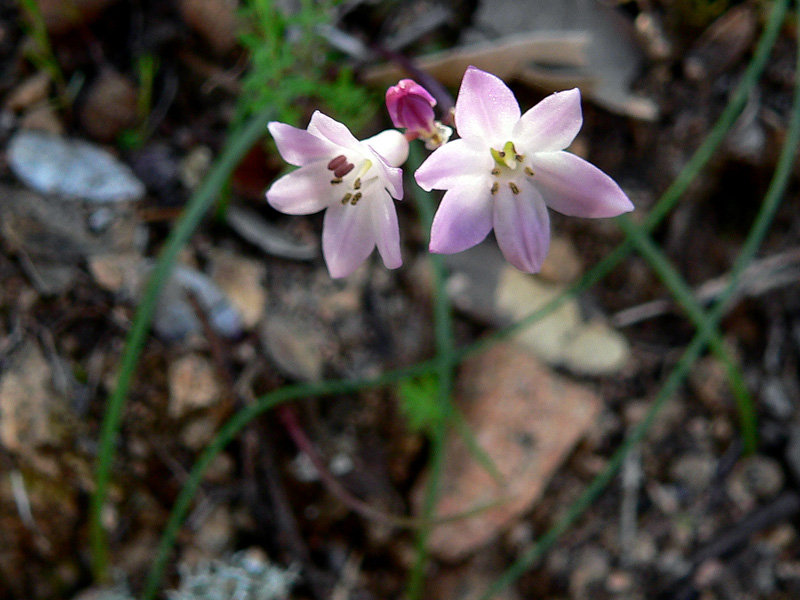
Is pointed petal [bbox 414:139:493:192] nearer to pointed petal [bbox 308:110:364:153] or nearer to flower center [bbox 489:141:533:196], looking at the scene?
flower center [bbox 489:141:533:196]

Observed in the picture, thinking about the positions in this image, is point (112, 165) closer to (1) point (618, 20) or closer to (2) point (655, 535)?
(1) point (618, 20)

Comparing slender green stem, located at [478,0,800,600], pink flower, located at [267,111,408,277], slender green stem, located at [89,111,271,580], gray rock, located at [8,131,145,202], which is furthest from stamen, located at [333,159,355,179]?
slender green stem, located at [478,0,800,600]

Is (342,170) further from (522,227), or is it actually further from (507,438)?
(507,438)

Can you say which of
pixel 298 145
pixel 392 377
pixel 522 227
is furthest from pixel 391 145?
pixel 392 377

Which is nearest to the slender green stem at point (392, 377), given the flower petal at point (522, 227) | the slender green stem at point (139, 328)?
the slender green stem at point (139, 328)

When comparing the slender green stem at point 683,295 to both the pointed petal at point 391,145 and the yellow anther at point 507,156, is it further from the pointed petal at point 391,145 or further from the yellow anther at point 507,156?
the pointed petal at point 391,145

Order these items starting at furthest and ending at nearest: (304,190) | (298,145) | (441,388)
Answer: (441,388) → (304,190) → (298,145)
